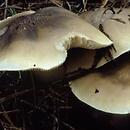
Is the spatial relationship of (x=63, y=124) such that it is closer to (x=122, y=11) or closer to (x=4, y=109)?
(x=4, y=109)

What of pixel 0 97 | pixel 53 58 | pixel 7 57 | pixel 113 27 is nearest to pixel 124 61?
pixel 113 27

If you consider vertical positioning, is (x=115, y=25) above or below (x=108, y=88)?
above

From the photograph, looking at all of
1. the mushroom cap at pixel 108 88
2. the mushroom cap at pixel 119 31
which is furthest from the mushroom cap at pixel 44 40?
the mushroom cap at pixel 108 88

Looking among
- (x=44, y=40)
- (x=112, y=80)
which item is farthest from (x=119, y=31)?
(x=44, y=40)

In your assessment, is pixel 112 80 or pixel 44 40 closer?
pixel 44 40

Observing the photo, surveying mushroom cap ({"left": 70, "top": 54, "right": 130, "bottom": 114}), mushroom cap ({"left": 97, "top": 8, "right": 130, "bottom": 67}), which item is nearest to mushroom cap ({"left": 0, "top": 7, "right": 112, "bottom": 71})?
mushroom cap ({"left": 97, "top": 8, "right": 130, "bottom": 67})

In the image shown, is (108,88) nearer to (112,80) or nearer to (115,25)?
(112,80)

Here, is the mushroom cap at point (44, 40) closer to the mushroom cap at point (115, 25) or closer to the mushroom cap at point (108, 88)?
the mushroom cap at point (115, 25)
